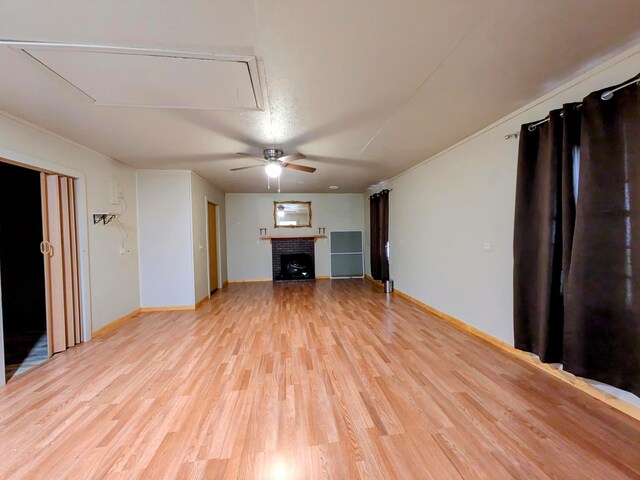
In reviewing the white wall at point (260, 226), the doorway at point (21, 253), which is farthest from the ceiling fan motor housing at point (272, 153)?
the white wall at point (260, 226)

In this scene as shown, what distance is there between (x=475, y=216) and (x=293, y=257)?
478 cm

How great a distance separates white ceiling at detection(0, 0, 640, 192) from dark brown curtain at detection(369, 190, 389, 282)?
100 inches

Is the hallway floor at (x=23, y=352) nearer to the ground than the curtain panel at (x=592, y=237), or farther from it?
nearer to the ground

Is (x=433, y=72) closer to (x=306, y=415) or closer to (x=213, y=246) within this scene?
(x=306, y=415)

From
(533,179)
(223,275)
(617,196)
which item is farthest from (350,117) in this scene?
(223,275)

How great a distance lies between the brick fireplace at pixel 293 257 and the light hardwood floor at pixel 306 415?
388cm

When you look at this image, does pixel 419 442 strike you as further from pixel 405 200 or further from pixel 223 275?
pixel 223 275

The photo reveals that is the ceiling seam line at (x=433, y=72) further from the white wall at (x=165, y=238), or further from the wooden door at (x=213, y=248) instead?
the wooden door at (x=213, y=248)

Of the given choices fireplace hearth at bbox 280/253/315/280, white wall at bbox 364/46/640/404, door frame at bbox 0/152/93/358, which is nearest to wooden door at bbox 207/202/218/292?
fireplace hearth at bbox 280/253/315/280

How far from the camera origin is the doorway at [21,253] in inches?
135

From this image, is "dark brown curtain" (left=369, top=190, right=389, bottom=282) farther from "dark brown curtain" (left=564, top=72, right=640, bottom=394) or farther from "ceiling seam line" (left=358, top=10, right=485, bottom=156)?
"dark brown curtain" (left=564, top=72, right=640, bottom=394)

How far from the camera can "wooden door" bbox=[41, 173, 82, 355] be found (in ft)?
9.14

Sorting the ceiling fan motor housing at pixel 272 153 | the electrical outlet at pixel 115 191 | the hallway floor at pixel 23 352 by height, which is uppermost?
the ceiling fan motor housing at pixel 272 153

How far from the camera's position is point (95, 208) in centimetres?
333
